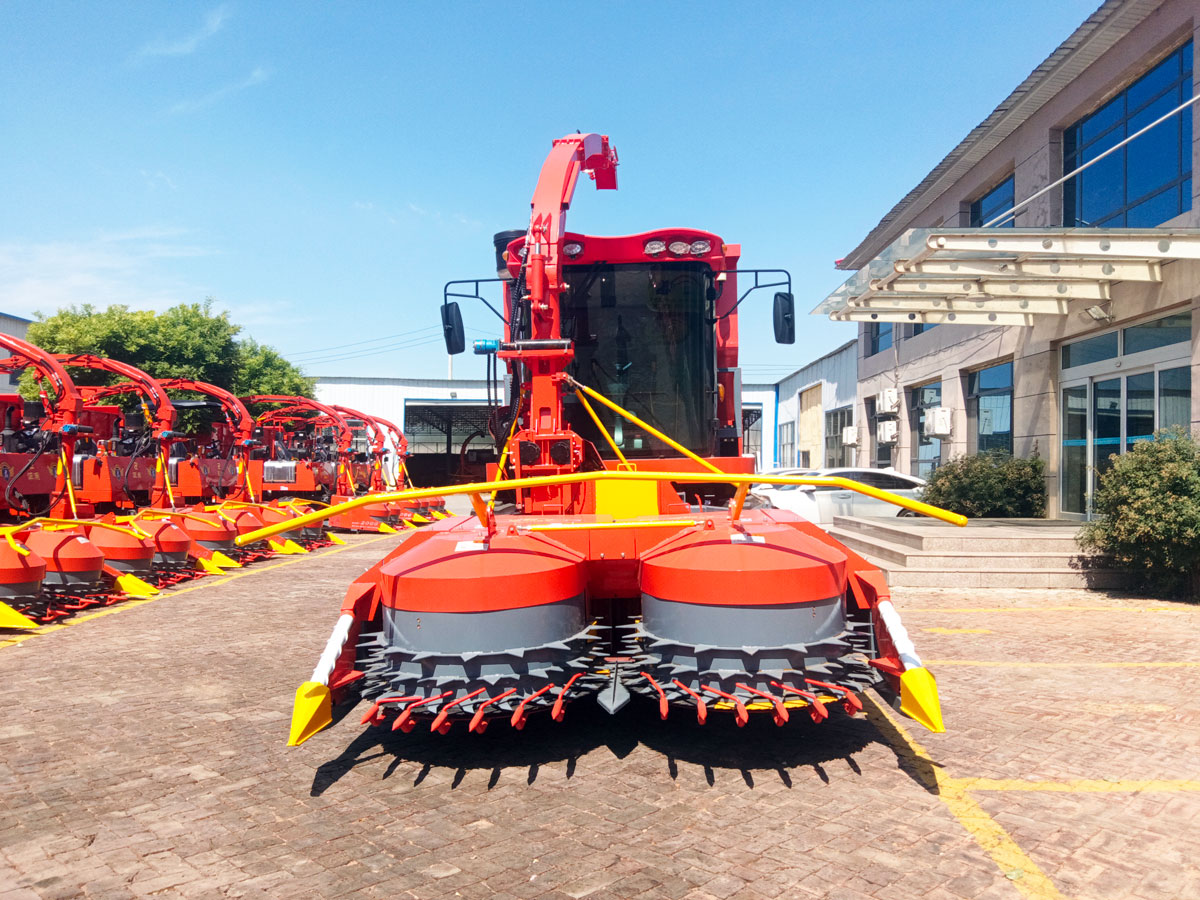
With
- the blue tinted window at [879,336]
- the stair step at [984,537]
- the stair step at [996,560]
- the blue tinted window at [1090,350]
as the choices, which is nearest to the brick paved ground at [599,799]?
the stair step at [996,560]

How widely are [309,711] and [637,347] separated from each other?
11.5 ft

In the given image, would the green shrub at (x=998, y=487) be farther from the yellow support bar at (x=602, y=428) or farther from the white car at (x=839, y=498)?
the yellow support bar at (x=602, y=428)

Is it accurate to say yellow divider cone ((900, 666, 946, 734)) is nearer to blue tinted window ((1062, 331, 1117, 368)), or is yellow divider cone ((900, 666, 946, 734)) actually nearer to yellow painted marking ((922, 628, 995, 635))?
yellow painted marking ((922, 628, 995, 635))

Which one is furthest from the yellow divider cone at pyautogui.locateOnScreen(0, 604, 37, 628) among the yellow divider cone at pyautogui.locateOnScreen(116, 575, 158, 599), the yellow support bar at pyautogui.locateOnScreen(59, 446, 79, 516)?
the yellow divider cone at pyautogui.locateOnScreen(116, 575, 158, 599)

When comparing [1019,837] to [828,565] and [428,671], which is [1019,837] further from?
[428,671]

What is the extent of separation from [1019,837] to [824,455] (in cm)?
2756

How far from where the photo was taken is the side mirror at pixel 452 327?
6.43 metres

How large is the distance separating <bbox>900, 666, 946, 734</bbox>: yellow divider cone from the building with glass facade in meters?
7.70

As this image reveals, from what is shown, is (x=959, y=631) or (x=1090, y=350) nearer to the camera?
(x=959, y=631)

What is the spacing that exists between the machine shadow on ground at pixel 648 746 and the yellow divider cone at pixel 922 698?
425 mm

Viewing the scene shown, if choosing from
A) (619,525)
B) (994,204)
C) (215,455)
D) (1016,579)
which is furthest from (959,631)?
(215,455)

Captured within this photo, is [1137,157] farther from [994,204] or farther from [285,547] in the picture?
[285,547]

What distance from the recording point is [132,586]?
923 cm

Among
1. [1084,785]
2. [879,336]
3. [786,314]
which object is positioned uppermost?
[879,336]
